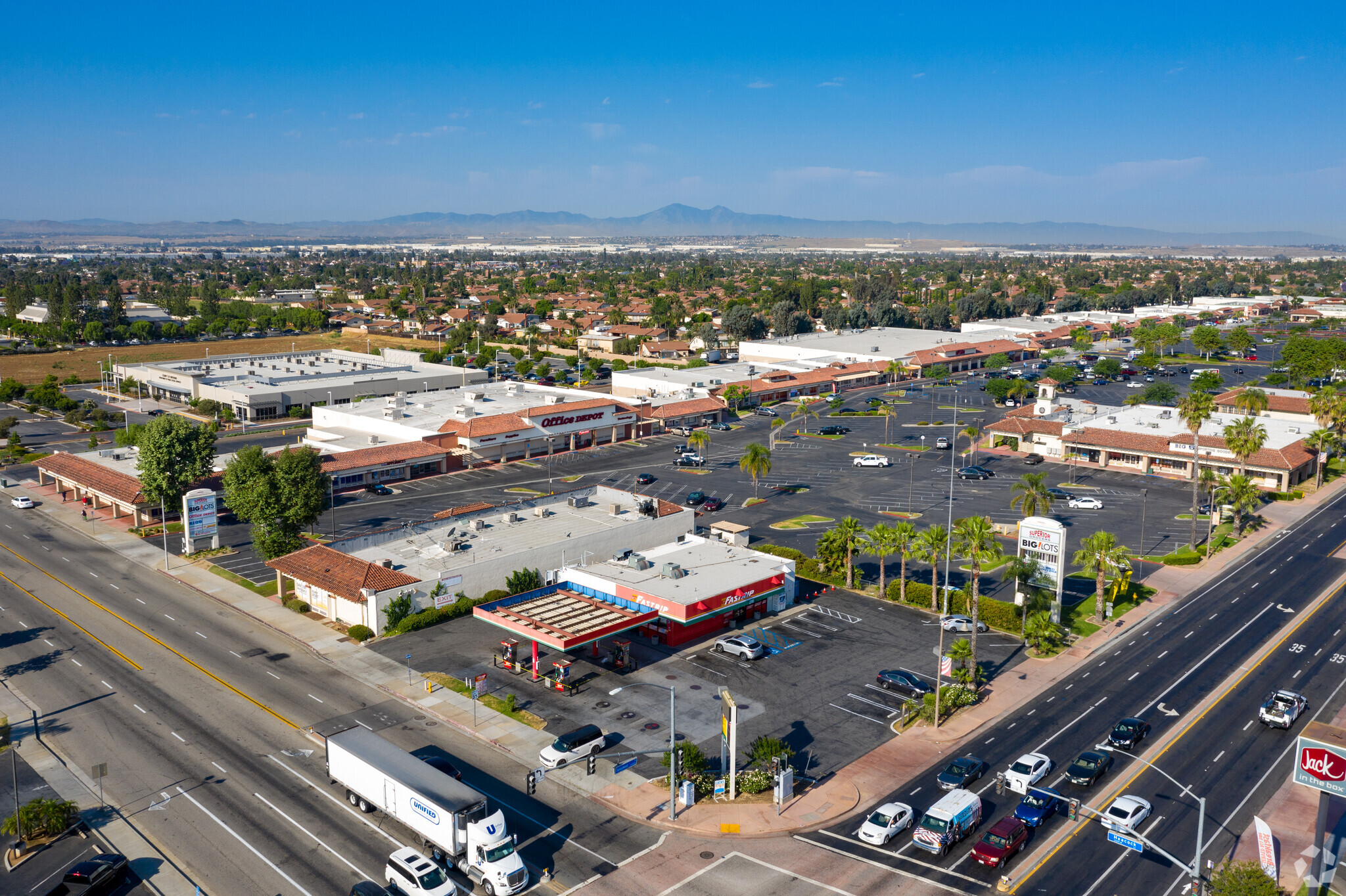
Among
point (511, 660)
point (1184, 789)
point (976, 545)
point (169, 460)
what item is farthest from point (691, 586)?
point (169, 460)

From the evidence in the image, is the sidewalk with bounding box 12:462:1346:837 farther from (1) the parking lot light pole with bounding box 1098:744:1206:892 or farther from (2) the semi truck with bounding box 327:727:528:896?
(2) the semi truck with bounding box 327:727:528:896

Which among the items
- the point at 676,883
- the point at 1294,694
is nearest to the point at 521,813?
the point at 676,883

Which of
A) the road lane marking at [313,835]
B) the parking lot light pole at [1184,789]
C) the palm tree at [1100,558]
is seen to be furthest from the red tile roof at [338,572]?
the palm tree at [1100,558]

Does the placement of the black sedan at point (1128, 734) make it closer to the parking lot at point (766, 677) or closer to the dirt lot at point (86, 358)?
the parking lot at point (766, 677)

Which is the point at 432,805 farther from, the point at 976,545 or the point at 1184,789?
the point at 976,545

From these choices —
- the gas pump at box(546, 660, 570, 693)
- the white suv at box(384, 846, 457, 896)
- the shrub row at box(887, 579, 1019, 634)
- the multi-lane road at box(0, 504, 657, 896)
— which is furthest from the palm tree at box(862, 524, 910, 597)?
the white suv at box(384, 846, 457, 896)

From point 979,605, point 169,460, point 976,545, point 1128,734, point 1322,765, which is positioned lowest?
point 1128,734

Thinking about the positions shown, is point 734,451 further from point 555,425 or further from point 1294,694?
point 1294,694
